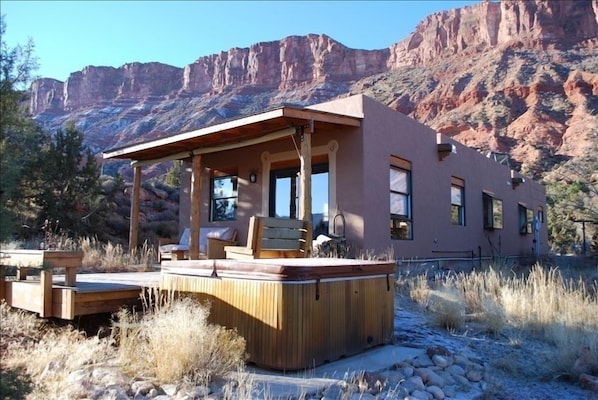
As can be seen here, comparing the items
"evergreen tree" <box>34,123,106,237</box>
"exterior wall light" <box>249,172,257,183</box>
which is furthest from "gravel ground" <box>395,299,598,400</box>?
"evergreen tree" <box>34,123,106,237</box>

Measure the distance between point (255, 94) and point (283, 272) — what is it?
7998cm

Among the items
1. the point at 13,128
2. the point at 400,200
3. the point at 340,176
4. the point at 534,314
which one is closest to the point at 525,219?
the point at 400,200

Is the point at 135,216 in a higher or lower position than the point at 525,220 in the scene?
lower

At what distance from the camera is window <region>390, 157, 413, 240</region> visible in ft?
33.7

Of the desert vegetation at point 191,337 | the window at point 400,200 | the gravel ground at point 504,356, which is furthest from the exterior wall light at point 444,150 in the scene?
the gravel ground at point 504,356

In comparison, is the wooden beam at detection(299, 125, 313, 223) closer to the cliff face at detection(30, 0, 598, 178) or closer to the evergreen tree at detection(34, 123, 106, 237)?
the evergreen tree at detection(34, 123, 106, 237)

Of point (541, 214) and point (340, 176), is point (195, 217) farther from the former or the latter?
point (541, 214)

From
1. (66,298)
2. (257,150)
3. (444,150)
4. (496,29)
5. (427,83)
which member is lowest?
(66,298)

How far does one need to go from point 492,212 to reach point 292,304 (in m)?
12.7

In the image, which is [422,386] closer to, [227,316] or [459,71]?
[227,316]

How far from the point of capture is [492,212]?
15141 millimetres

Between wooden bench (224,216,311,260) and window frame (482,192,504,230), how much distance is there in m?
9.20

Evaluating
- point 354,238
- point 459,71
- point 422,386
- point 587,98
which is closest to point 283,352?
point 422,386

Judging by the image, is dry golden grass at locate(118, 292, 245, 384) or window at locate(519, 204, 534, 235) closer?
dry golden grass at locate(118, 292, 245, 384)
